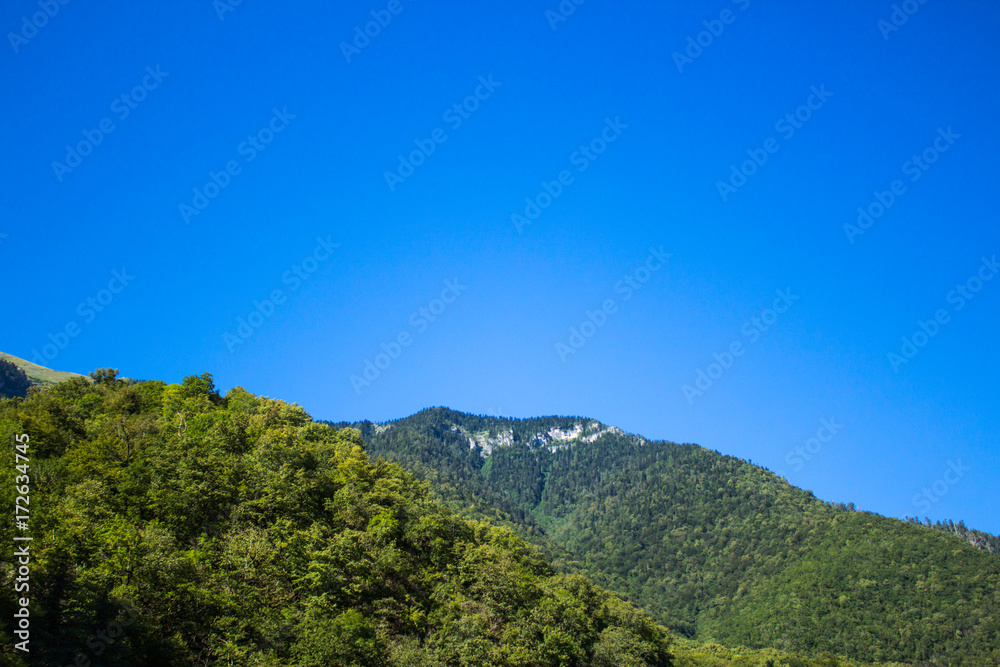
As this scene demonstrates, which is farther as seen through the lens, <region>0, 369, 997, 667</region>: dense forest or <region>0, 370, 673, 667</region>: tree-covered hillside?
<region>0, 369, 997, 667</region>: dense forest

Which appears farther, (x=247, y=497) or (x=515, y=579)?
Answer: (x=515, y=579)

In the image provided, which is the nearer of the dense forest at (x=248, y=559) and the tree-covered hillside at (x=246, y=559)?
the tree-covered hillside at (x=246, y=559)

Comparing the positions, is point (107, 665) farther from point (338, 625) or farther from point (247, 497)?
point (247, 497)

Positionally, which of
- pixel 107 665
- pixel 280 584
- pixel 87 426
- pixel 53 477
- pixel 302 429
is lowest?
pixel 107 665

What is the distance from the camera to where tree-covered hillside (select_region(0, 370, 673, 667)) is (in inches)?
1804

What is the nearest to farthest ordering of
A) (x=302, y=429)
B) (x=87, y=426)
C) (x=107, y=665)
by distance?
(x=107, y=665)
(x=87, y=426)
(x=302, y=429)

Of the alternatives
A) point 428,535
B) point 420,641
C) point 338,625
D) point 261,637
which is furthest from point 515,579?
point 261,637

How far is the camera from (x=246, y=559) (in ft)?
188

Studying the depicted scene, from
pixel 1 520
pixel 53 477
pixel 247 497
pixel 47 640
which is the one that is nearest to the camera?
pixel 47 640

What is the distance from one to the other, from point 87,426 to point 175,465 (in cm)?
1631

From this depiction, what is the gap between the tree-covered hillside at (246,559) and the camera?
45812 mm

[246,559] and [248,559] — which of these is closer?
[246,559]

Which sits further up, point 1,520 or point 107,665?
point 1,520

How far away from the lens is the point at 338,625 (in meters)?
55.2
